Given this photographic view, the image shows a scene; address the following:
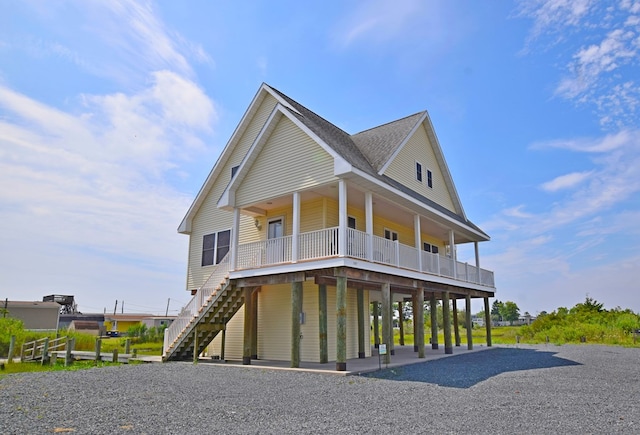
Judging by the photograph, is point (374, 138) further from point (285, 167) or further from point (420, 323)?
point (420, 323)

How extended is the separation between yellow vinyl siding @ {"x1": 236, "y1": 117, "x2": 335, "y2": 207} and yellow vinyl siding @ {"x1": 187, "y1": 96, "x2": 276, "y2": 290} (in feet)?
14.7

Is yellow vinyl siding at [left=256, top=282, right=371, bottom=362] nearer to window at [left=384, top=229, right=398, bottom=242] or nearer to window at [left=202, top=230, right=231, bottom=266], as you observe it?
window at [left=384, top=229, right=398, bottom=242]

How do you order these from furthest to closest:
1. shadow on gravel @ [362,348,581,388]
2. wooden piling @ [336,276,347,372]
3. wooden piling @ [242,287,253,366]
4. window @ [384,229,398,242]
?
window @ [384,229,398,242]
wooden piling @ [242,287,253,366]
wooden piling @ [336,276,347,372]
shadow on gravel @ [362,348,581,388]

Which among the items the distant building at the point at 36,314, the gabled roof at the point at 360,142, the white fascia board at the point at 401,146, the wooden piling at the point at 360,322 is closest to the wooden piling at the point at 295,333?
the wooden piling at the point at 360,322

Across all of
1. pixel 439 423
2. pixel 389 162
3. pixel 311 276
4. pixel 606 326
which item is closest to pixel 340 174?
pixel 311 276

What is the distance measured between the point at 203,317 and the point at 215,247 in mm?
4969

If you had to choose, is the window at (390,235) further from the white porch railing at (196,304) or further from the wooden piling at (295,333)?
the white porch railing at (196,304)

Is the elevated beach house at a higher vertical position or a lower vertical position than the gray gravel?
higher

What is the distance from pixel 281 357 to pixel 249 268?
433 cm

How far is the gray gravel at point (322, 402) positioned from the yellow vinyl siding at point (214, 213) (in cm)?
854

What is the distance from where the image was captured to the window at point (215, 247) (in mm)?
21109

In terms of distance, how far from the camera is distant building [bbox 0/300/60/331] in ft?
141

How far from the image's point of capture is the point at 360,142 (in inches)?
829

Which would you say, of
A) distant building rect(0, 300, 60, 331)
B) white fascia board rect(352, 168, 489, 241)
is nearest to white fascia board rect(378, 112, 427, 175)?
white fascia board rect(352, 168, 489, 241)
